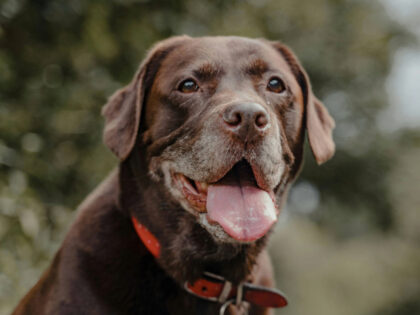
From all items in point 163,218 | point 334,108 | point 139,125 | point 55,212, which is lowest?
point 334,108

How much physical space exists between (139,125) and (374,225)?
1951cm

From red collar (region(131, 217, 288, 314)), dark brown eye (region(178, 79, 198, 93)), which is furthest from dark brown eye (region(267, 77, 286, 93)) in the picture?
red collar (region(131, 217, 288, 314))

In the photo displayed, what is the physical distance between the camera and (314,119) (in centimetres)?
337

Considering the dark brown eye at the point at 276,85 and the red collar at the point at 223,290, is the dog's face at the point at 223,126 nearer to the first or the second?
the dark brown eye at the point at 276,85

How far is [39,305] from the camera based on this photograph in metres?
2.88

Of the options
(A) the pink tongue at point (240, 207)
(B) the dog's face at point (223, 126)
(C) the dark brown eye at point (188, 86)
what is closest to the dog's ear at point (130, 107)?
(B) the dog's face at point (223, 126)

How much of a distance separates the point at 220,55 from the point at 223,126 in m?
0.65

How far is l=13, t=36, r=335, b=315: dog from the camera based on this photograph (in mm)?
2686

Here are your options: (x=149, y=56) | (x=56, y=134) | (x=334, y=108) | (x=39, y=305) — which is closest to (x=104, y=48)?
(x=56, y=134)

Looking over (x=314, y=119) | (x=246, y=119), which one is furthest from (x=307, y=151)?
(x=246, y=119)

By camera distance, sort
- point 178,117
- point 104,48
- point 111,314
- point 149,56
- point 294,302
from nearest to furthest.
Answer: point 111,314 → point 178,117 → point 149,56 → point 104,48 → point 294,302

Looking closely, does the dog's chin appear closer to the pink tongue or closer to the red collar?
the pink tongue

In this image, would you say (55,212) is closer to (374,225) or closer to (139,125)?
(139,125)

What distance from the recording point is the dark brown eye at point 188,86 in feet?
9.86
